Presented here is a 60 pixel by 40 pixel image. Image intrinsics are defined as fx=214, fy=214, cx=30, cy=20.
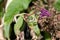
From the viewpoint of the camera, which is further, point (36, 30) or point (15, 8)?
point (15, 8)

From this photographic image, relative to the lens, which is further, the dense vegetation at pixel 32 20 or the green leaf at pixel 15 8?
the green leaf at pixel 15 8

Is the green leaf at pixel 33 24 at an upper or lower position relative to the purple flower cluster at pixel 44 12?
lower

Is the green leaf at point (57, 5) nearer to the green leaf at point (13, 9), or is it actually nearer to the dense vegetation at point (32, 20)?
the dense vegetation at point (32, 20)

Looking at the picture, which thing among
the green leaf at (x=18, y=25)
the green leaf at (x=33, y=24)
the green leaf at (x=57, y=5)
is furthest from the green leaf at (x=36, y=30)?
the green leaf at (x=57, y=5)

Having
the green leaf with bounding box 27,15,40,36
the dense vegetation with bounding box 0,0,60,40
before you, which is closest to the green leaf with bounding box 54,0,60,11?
the dense vegetation with bounding box 0,0,60,40

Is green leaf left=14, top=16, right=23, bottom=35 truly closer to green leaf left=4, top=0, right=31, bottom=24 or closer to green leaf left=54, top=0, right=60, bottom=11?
green leaf left=4, top=0, right=31, bottom=24

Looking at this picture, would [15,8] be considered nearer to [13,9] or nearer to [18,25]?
[13,9]

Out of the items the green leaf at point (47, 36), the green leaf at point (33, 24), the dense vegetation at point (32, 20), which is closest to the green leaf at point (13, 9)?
the dense vegetation at point (32, 20)

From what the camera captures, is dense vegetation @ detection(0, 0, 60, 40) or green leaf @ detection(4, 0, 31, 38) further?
green leaf @ detection(4, 0, 31, 38)

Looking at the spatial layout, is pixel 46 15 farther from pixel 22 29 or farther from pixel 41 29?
pixel 22 29

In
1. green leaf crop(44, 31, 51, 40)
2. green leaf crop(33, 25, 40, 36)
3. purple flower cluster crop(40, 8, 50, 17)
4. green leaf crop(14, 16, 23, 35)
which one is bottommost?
green leaf crop(44, 31, 51, 40)

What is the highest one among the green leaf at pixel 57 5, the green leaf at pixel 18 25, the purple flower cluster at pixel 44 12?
the green leaf at pixel 57 5

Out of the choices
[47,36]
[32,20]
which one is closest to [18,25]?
[32,20]
